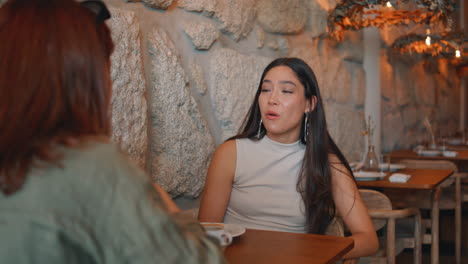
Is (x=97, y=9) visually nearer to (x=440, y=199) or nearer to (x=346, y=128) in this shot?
(x=346, y=128)

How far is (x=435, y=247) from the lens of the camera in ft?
10.1

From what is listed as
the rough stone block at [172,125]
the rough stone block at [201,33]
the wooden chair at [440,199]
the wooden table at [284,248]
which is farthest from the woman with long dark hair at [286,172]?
the wooden chair at [440,199]

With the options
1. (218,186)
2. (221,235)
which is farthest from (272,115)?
(221,235)

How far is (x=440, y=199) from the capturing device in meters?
4.06

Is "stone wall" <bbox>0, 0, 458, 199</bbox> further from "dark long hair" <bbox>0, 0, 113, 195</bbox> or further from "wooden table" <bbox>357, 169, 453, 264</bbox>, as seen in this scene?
"dark long hair" <bbox>0, 0, 113, 195</bbox>

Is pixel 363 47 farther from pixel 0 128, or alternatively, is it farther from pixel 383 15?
pixel 0 128

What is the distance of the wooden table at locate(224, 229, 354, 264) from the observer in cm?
127

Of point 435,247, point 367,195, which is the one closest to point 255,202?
point 367,195

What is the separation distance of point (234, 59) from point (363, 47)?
219cm

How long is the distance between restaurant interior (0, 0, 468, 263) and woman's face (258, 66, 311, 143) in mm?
272

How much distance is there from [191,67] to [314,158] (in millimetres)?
597

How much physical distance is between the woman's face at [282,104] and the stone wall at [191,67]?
0.27 m

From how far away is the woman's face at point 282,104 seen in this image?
2.11 metres

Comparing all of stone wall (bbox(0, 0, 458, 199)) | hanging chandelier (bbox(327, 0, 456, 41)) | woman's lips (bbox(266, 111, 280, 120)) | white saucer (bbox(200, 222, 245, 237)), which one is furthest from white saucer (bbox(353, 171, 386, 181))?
white saucer (bbox(200, 222, 245, 237))
